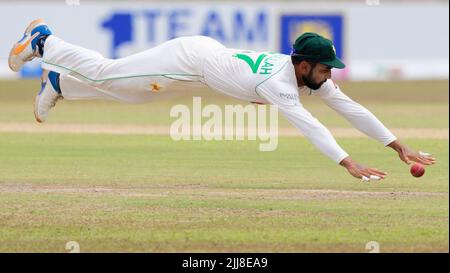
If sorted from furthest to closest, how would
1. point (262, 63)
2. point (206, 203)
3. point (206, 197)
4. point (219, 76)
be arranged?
point (206, 197), point (206, 203), point (219, 76), point (262, 63)

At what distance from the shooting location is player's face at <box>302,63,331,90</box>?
32.4 ft

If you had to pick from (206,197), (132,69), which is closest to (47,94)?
(132,69)

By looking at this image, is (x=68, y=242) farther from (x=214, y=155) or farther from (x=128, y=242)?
(x=214, y=155)

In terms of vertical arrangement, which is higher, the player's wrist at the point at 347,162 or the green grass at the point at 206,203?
the player's wrist at the point at 347,162

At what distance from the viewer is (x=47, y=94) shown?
11484mm

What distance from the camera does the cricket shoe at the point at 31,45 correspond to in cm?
1142

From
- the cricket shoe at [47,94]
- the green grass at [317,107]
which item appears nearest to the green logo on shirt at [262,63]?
the cricket shoe at [47,94]

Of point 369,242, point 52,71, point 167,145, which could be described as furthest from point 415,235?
point 167,145

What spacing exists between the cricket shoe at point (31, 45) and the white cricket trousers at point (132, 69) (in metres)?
0.16

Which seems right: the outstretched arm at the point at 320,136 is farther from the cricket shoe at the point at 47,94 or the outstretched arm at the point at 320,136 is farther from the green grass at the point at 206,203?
the cricket shoe at the point at 47,94

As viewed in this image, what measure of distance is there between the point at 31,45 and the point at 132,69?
141 cm

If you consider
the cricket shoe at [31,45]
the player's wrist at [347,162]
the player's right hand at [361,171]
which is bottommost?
the player's right hand at [361,171]

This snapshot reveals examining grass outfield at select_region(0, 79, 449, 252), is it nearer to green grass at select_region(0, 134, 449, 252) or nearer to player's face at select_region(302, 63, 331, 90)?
green grass at select_region(0, 134, 449, 252)

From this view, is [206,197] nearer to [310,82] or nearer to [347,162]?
[310,82]
